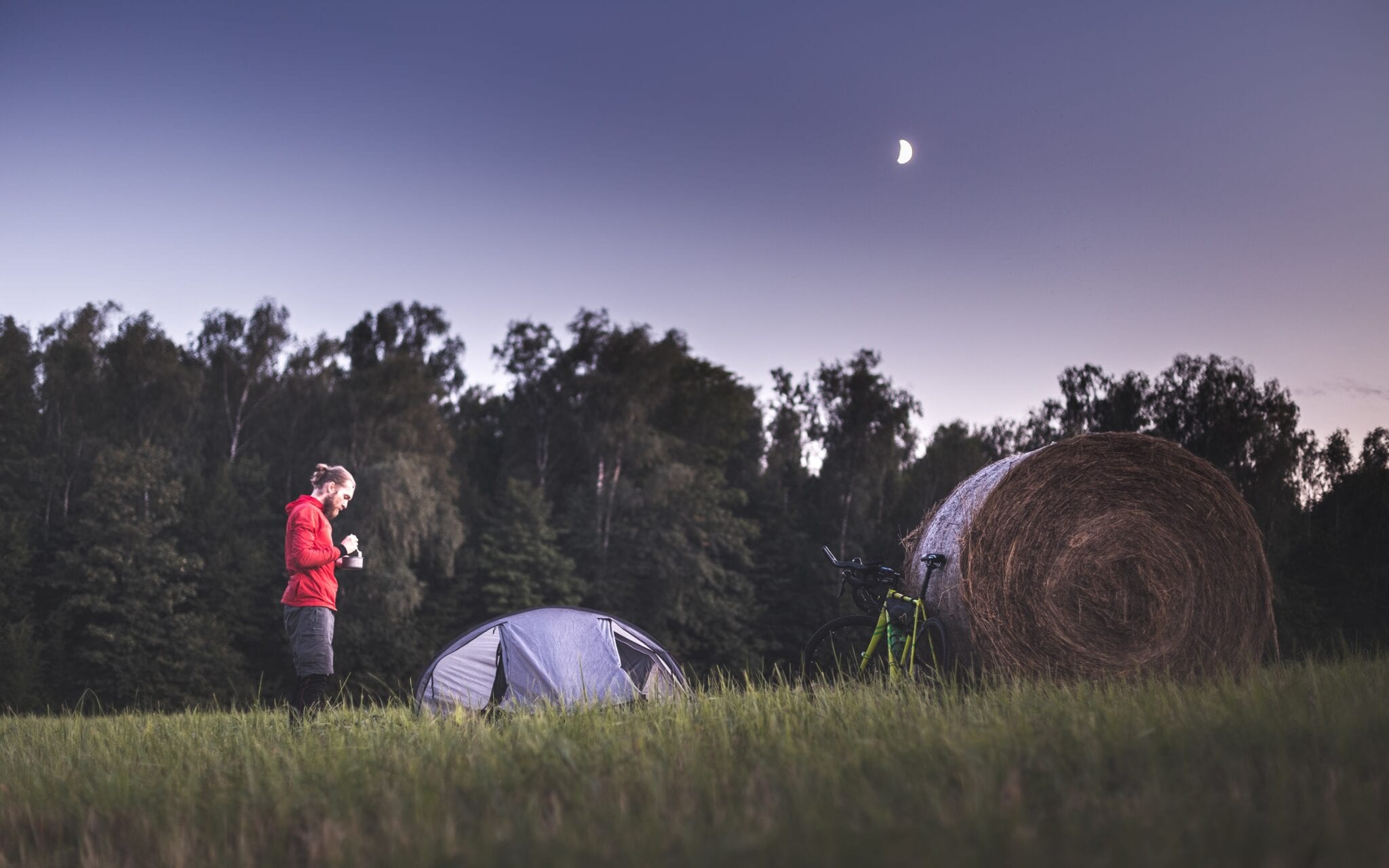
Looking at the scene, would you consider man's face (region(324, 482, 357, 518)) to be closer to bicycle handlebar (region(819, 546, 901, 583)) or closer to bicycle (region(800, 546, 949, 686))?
bicycle (region(800, 546, 949, 686))

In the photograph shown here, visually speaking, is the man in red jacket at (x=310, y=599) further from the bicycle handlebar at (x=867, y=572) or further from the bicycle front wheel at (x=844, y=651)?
the bicycle handlebar at (x=867, y=572)

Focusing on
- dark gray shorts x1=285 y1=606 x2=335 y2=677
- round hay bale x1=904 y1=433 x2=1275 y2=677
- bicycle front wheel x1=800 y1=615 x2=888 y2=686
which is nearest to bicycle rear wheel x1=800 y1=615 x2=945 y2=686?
bicycle front wheel x1=800 y1=615 x2=888 y2=686

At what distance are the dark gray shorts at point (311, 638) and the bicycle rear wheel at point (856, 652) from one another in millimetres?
3138

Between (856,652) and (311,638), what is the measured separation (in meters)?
3.71

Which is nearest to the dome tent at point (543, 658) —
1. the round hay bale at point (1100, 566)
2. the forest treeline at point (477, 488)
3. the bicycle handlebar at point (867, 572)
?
the bicycle handlebar at point (867, 572)

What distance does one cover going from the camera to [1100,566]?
293 inches

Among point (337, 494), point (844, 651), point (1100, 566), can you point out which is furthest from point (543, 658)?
point (1100, 566)

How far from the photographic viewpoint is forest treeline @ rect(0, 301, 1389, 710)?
25.0 metres

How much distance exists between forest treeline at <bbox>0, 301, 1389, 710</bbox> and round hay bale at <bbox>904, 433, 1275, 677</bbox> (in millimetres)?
17538

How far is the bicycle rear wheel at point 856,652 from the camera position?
6621 millimetres

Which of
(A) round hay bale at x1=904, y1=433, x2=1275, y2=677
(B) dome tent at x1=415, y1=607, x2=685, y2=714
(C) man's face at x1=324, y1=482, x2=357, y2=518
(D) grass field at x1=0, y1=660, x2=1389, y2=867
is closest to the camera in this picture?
(D) grass field at x1=0, y1=660, x2=1389, y2=867

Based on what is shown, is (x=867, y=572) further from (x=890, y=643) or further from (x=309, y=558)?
(x=309, y=558)

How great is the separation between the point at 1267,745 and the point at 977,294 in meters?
15.4

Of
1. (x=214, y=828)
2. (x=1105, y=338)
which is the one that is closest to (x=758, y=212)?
(x=1105, y=338)
